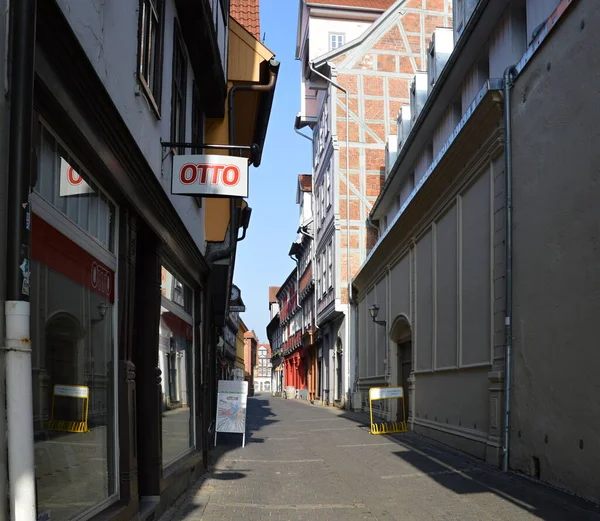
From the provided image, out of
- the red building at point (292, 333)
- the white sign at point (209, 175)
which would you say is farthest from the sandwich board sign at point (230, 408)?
the red building at point (292, 333)

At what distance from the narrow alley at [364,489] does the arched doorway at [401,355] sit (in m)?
5.28

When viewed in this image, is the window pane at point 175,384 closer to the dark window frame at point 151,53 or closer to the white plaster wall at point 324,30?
the dark window frame at point 151,53

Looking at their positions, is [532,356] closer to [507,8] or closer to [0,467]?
[507,8]

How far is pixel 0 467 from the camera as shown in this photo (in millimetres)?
3283

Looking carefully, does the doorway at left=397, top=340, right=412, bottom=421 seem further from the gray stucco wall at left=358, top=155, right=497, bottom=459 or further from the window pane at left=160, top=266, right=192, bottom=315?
the window pane at left=160, top=266, right=192, bottom=315

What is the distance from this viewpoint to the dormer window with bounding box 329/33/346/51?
3678cm

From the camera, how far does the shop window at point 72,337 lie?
4395 millimetres

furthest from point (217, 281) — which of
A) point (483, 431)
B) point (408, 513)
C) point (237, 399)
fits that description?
point (408, 513)

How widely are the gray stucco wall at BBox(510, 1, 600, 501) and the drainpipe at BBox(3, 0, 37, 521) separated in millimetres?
6543

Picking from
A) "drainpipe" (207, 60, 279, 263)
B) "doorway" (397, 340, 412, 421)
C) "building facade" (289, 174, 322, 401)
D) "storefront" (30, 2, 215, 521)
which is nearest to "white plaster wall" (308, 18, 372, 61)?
"building facade" (289, 174, 322, 401)

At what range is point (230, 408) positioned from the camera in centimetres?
1448

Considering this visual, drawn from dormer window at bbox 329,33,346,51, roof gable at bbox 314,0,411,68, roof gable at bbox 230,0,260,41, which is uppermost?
dormer window at bbox 329,33,346,51

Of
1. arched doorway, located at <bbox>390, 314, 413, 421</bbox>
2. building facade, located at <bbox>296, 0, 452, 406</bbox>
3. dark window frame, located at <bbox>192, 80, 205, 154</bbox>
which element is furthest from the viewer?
building facade, located at <bbox>296, 0, 452, 406</bbox>

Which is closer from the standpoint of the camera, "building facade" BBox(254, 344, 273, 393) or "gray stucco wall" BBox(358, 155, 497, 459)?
"gray stucco wall" BBox(358, 155, 497, 459)
